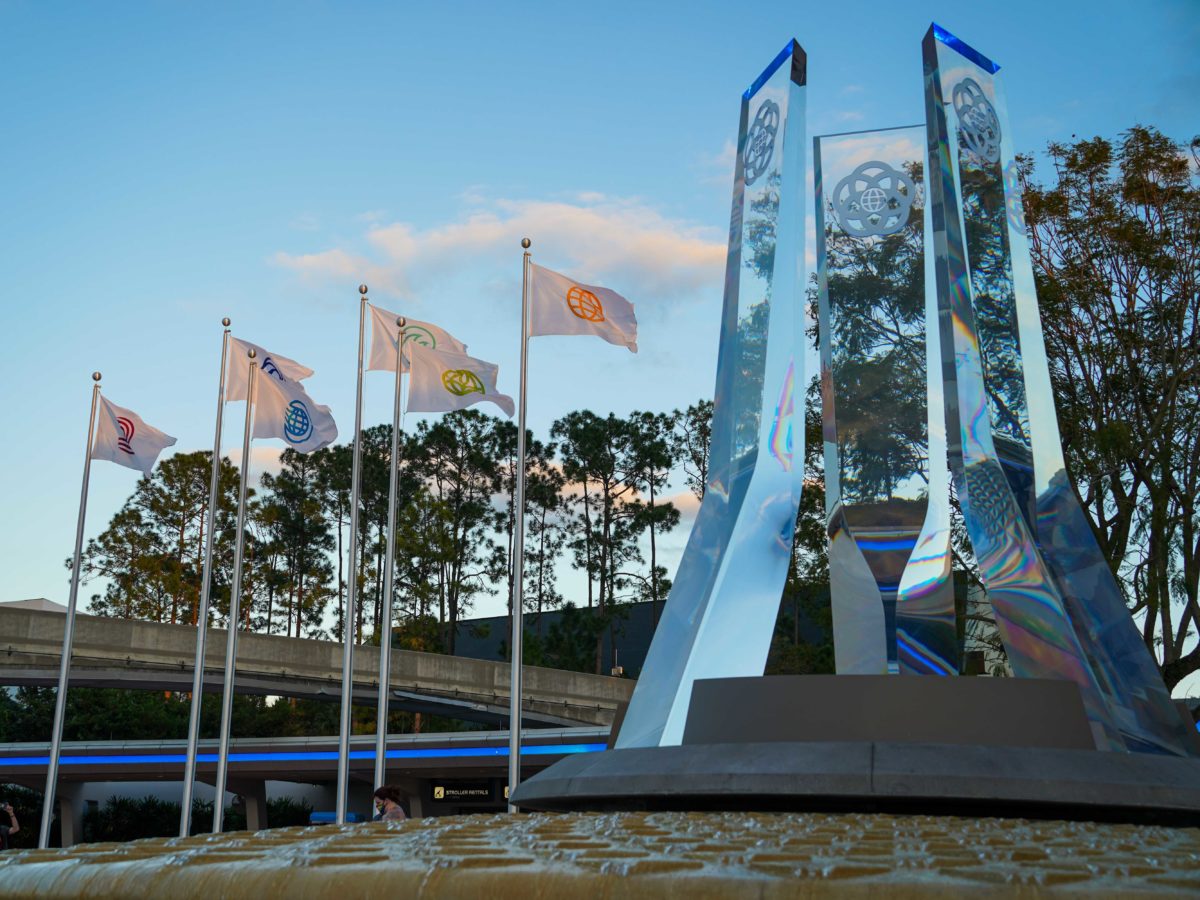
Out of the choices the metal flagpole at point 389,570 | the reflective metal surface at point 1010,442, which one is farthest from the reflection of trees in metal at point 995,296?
the metal flagpole at point 389,570

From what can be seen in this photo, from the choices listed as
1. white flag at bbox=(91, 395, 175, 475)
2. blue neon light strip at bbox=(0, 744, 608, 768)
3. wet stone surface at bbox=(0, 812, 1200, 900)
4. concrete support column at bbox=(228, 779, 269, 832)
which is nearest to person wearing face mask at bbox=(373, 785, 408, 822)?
wet stone surface at bbox=(0, 812, 1200, 900)

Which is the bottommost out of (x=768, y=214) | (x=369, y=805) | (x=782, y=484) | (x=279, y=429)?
(x=369, y=805)

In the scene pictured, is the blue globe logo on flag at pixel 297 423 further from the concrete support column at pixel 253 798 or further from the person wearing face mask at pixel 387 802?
the concrete support column at pixel 253 798

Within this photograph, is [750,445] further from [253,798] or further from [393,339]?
[253,798]

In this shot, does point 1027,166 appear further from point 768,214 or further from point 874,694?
point 874,694

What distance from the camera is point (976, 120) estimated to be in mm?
12109

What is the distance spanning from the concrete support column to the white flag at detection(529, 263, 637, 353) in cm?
1730

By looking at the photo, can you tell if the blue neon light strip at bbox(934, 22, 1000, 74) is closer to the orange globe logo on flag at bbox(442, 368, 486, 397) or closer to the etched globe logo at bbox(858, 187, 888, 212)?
the etched globe logo at bbox(858, 187, 888, 212)

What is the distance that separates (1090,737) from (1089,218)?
532 inches

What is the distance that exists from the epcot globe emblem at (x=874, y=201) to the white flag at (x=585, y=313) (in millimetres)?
3522

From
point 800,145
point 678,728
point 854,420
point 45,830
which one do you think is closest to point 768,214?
point 800,145

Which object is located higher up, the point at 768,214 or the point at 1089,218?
the point at 1089,218

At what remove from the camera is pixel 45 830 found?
18.6 meters

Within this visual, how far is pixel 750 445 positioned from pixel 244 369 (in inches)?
365
